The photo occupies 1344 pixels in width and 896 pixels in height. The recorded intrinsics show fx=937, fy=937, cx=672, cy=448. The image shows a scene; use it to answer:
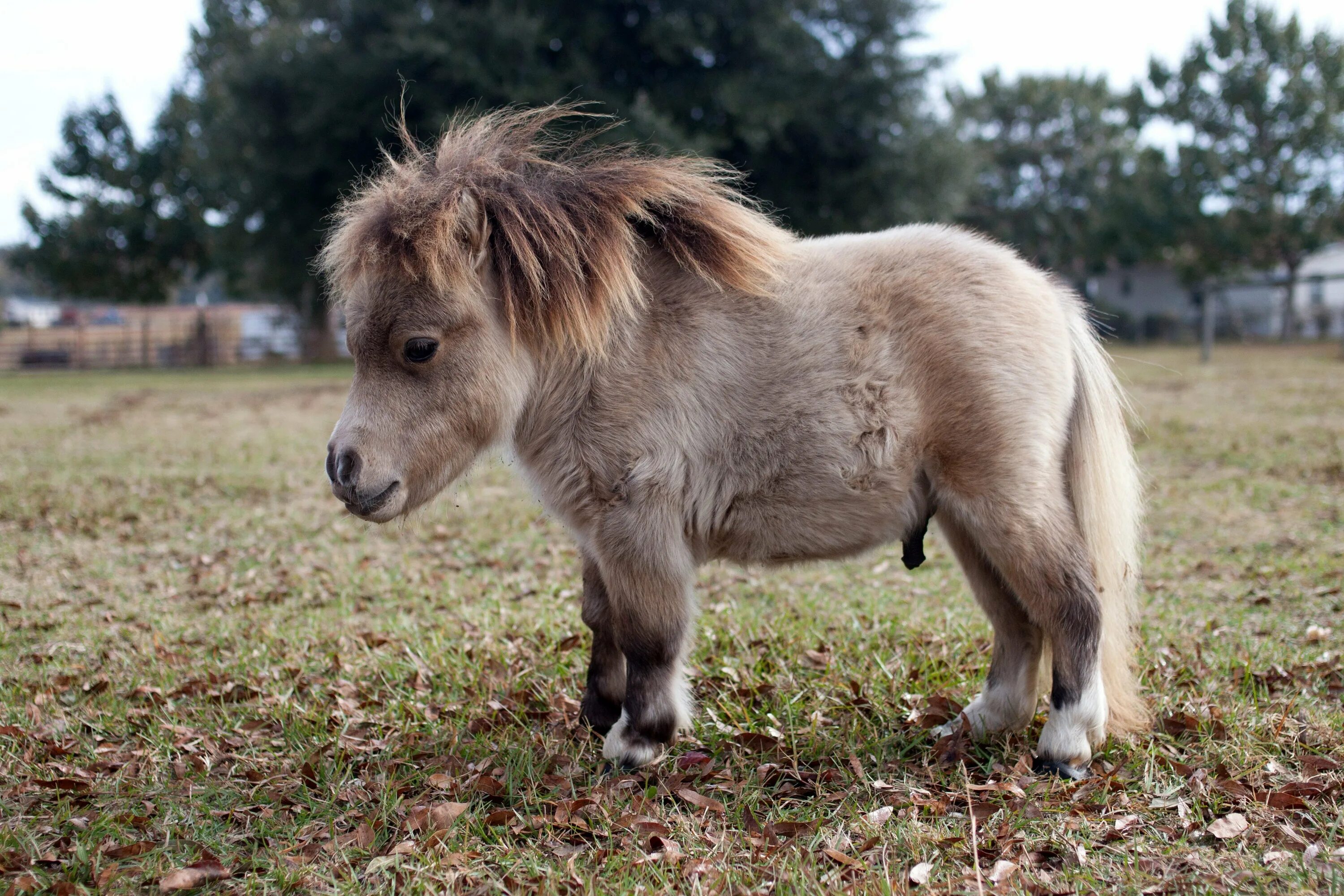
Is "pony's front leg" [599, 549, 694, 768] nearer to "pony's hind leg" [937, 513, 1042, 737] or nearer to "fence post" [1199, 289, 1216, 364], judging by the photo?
"pony's hind leg" [937, 513, 1042, 737]

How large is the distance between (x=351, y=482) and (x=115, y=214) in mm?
38040

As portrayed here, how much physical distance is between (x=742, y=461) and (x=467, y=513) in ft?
15.1

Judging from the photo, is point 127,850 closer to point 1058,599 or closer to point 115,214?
point 1058,599

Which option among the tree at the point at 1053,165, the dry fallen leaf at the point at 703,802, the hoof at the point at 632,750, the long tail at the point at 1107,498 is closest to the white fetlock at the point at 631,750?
the hoof at the point at 632,750

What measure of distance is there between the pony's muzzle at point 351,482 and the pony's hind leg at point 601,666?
2.75 feet

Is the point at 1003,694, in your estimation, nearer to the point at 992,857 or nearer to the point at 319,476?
the point at 992,857

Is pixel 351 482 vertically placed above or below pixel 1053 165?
below

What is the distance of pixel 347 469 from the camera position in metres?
2.89

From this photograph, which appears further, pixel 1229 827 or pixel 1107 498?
pixel 1107 498

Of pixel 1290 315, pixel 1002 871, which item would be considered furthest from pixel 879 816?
pixel 1290 315

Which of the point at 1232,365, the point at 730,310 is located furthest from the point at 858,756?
the point at 1232,365

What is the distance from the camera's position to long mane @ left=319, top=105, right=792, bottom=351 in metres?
3.01

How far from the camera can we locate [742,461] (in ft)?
10.0

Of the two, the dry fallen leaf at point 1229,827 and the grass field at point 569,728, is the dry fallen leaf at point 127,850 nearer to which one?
the grass field at point 569,728
